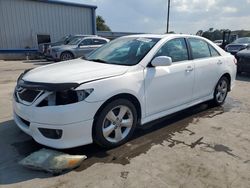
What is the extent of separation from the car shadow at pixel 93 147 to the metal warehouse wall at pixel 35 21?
17.8 metres

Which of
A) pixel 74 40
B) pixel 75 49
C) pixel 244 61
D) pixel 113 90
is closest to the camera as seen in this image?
pixel 113 90

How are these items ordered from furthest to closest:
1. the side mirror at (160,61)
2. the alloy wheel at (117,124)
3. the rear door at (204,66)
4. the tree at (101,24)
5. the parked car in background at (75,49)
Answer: the tree at (101,24)
the parked car in background at (75,49)
the rear door at (204,66)
the side mirror at (160,61)
the alloy wheel at (117,124)

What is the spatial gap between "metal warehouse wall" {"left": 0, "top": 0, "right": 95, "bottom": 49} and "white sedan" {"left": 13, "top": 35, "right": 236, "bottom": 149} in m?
18.1

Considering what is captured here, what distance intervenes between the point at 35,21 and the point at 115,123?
19954mm

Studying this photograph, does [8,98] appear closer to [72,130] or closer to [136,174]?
[72,130]

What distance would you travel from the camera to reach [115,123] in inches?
141

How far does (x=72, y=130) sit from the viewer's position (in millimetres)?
3145

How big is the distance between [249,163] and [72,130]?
228 cm

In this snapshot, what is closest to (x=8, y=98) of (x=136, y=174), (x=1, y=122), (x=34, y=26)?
(x=1, y=122)

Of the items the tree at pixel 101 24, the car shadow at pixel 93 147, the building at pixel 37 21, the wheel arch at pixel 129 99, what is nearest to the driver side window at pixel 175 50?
the wheel arch at pixel 129 99

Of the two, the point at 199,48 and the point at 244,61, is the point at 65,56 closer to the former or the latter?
the point at 244,61

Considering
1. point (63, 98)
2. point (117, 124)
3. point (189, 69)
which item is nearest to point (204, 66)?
point (189, 69)

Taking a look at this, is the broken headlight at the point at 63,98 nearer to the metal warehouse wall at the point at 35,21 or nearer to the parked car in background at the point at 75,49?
the parked car in background at the point at 75,49

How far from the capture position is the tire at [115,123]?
3371mm
